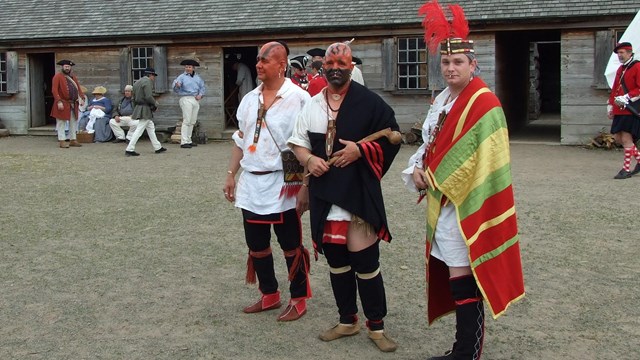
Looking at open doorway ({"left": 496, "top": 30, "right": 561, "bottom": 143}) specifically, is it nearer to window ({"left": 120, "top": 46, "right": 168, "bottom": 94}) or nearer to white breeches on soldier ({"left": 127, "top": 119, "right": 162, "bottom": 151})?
white breeches on soldier ({"left": 127, "top": 119, "right": 162, "bottom": 151})

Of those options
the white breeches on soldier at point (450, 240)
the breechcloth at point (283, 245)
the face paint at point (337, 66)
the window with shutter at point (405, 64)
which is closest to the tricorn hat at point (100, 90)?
the window with shutter at point (405, 64)

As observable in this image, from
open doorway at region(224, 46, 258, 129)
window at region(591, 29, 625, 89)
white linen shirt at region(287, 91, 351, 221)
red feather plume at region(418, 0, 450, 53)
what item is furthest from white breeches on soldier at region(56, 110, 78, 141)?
red feather plume at region(418, 0, 450, 53)

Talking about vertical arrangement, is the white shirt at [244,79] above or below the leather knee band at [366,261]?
above

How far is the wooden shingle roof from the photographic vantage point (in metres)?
13.6

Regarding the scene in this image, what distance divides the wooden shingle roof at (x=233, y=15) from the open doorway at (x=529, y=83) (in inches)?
54.6

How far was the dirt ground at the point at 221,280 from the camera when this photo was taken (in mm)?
4070

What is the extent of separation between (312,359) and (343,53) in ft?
5.44

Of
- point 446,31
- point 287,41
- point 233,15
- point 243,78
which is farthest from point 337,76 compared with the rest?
point 243,78

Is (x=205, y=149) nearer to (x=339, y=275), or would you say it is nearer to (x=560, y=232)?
(x=560, y=232)

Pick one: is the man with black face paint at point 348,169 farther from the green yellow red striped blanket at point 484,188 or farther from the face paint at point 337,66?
the green yellow red striped blanket at point 484,188

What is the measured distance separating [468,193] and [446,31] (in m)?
0.81

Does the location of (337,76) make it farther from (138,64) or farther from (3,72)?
(3,72)

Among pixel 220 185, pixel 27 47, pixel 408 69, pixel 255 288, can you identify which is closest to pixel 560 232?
pixel 255 288

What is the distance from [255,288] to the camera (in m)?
5.21
